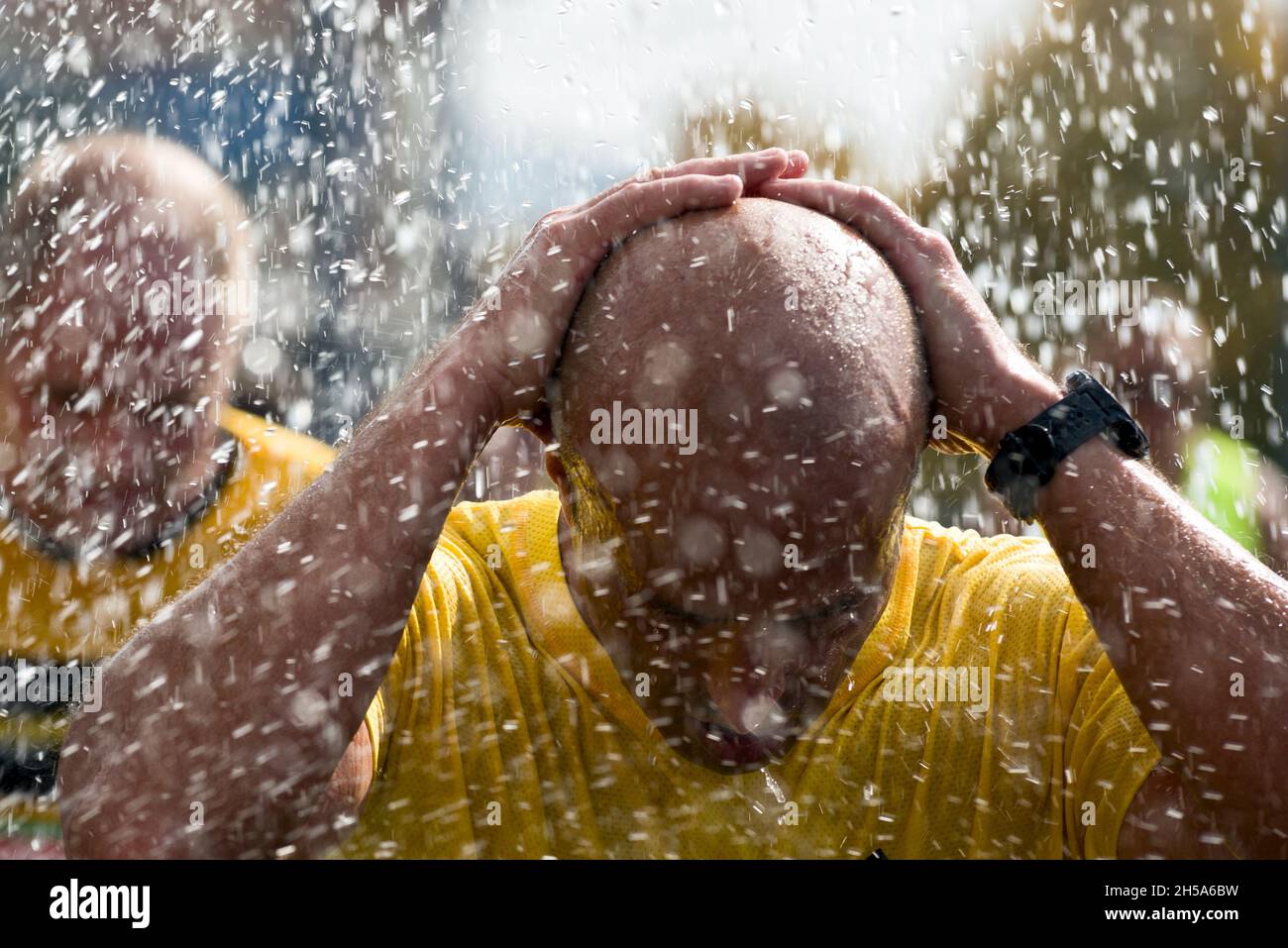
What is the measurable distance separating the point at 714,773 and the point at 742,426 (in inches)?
18.4

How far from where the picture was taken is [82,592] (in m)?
2.50

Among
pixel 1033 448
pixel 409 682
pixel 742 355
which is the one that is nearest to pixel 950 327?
pixel 1033 448

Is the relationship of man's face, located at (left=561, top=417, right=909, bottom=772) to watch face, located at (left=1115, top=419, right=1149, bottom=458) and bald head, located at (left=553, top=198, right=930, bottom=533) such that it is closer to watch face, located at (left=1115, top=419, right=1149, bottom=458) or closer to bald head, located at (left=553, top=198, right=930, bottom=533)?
bald head, located at (left=553, top=198, right=930, bottom=533)

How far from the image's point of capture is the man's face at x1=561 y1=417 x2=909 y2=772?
1342 mm

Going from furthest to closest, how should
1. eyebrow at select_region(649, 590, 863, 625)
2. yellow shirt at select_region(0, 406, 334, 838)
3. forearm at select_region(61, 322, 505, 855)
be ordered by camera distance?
yellow shirt at select_region(0, 406, 334, 838) → eyebrow at select_region(649, 590, 863, 625) → forearm at select_region(61, 322, 505, 855)

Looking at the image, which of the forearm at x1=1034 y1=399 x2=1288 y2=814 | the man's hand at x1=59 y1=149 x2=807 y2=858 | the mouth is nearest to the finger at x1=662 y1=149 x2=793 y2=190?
the man's hand at x1=59 y1=149 x2=807 y2=858

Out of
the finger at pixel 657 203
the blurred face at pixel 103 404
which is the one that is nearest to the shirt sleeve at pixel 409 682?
the finger at pixel 657 203

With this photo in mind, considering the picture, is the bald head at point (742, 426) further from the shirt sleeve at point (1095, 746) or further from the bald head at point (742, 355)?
the shirt sleeve at point (1095, 746)

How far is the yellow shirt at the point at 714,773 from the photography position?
1.50 m

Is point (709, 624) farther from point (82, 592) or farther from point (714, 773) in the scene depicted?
point (82, 592)
